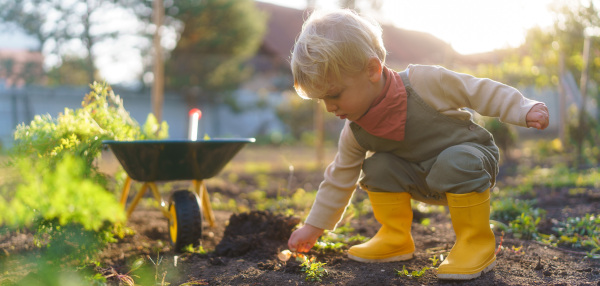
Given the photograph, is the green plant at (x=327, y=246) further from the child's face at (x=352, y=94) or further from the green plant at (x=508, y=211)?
the green plant at (x=508, y=211)

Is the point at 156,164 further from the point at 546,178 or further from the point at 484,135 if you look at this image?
the point at 546,178

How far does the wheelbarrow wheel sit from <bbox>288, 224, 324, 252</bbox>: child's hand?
52cm

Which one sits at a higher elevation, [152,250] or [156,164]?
[156,164]

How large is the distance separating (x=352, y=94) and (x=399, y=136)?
318 millimetres

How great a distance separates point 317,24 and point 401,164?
0.74 metres

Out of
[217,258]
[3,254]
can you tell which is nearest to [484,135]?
[217,258]

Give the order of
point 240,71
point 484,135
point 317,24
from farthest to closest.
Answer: point 240,71 < point 484,135 < point 317,24

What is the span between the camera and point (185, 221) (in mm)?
2354

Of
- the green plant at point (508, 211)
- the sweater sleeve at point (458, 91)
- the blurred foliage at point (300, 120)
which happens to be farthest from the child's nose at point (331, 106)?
the blurred foliage at point (300, 120)

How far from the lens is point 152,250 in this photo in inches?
97.3

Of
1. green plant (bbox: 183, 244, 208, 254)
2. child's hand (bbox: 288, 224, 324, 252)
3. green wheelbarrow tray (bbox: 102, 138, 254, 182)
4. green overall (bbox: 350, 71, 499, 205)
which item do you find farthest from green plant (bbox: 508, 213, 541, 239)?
green plant (bbox: 183, 244, 208, 254)

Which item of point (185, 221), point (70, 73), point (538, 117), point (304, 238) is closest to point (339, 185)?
point (304, 238)

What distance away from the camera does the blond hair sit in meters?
1.85

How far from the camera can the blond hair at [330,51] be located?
6.06 feet
